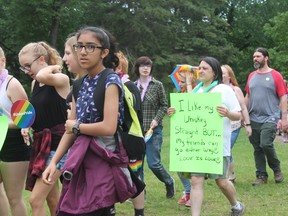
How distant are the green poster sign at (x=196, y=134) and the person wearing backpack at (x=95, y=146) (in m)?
2.24

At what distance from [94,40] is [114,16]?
1600 inches

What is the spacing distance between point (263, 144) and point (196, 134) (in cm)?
312

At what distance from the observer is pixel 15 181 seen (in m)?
5.05

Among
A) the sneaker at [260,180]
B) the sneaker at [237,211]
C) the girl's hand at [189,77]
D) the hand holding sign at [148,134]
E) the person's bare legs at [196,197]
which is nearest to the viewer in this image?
the person's bare legs at [196,197]

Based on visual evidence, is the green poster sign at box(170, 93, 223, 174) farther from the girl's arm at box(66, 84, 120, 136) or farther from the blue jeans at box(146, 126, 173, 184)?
the girl's arm at box(66, 84, 120, 136)

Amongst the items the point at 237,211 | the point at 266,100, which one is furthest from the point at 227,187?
the point at 266,100

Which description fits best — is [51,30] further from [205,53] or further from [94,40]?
[94,40]

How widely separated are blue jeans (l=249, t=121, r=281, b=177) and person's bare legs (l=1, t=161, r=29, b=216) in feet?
15.6

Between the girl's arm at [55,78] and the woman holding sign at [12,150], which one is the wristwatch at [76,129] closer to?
the girl's arm at [55,78]

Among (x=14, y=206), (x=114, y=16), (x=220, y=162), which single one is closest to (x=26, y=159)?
(x=14, y=206)

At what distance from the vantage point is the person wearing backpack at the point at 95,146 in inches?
142

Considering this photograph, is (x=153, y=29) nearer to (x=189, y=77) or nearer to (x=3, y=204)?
(x=189, y=77)

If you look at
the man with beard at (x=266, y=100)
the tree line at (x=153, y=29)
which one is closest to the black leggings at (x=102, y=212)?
the man with beard at (x=266, y=100)

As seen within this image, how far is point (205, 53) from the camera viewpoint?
152ft
